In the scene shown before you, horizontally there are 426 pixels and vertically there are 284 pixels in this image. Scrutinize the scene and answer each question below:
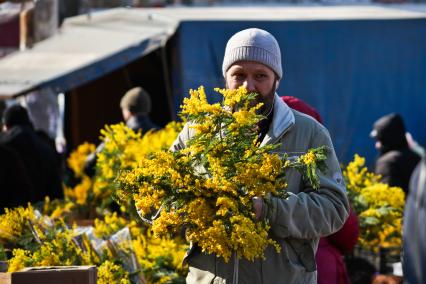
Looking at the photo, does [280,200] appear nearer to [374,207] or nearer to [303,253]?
[303,253]

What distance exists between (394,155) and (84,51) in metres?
4.51

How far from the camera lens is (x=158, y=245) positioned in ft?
23.0

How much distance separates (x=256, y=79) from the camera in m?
4.61

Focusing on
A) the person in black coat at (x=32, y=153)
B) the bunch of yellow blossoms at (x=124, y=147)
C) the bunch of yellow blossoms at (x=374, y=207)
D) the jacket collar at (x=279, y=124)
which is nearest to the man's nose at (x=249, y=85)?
the jacket collar at (x=279, y=124)

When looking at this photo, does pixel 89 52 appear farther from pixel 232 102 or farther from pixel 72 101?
pixel 232 102

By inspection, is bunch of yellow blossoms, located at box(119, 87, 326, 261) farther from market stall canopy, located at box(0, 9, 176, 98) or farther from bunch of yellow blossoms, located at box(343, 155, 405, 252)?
market stall canopy, located at box(0, 9, 176, 98)

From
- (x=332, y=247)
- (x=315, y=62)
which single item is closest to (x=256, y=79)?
(x=332, y=247)

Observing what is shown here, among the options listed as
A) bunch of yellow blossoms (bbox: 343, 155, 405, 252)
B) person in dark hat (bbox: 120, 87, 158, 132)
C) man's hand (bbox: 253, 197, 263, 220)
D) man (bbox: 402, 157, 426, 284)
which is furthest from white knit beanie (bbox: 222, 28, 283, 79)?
person in dark hat (bbox: 120, 87, 158, 132)

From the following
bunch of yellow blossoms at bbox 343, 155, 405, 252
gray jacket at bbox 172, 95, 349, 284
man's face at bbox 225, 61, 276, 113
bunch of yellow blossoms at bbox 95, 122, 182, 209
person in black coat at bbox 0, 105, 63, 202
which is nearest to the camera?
gray jacket at bbox 172, 95, 349, 284

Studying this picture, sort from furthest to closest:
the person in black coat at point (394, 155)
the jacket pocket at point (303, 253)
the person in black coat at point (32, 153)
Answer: the person in black coat at point (32, 153) → the person in black coat at point (394, 155) → the jacket pocket at point (303, 253)

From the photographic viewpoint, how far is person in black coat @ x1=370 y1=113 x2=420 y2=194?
9.56 metres

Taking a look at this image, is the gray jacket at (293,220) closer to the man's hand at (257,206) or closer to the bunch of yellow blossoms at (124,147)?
the man's hand at (257,206)

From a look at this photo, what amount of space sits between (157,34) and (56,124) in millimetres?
2426

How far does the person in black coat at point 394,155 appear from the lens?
9.56m
